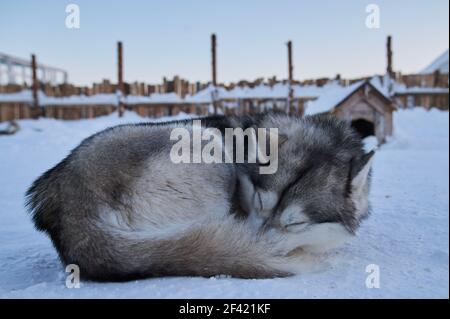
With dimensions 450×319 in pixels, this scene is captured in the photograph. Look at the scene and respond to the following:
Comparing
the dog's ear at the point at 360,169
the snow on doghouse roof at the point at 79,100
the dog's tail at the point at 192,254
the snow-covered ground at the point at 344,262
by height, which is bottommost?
the snow-covered ground at the point at 344,262

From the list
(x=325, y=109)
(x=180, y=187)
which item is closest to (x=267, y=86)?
(x=325, y=109)

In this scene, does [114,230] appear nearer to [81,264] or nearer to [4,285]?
[81,264]

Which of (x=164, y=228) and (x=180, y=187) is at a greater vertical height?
(x=180, y=187)

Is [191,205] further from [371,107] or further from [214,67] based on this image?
[214,67]

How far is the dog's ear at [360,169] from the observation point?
106 inches

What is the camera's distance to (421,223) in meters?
3.40

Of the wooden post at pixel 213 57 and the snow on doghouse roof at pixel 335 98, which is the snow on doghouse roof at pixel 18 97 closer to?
the wooden post at pixel 213 57

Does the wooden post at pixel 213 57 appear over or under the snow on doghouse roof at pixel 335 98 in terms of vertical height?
over

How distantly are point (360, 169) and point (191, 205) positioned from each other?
1.19 meters

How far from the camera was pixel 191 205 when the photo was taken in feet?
7.97

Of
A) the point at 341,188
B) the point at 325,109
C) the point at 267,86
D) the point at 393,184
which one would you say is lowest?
the point at 393,184

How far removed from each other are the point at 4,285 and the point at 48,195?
534mm

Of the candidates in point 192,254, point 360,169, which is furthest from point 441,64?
point 192,254

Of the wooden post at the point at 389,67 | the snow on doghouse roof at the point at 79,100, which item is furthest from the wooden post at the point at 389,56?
the snow on doghouse roof at the point at 79,100
